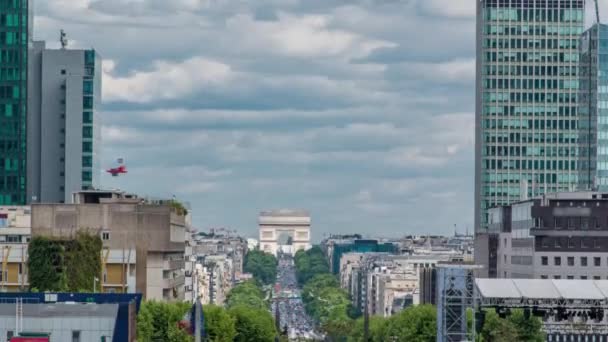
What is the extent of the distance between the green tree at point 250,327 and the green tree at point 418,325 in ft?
43.7

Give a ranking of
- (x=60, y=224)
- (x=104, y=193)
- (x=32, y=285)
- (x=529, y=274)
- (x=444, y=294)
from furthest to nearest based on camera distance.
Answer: (x=529, y=274) → (x=104, y=193) → (x=60, y=224) → (x=32, y=285) → (x=444, y=294)

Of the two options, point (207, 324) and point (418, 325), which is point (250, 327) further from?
point (207, 324)

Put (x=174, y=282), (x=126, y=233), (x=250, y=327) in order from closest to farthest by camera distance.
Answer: (x=126, y=233)
(x=174, y=282)
(x=250, y=327)

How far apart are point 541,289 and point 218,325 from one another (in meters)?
46.6

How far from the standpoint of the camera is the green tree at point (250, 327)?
184000 mm

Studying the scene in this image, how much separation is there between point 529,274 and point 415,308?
1467 cm

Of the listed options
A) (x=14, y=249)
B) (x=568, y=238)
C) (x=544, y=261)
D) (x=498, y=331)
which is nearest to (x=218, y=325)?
(x=14, y=249)

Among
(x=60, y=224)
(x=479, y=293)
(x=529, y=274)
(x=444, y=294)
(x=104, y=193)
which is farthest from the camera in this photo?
(x=529, y=274)

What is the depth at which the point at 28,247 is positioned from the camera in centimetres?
15638

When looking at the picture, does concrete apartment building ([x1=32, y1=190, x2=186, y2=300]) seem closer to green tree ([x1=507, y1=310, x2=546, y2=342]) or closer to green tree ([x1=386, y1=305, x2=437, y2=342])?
green tree ([x1=386, y1=305, x2=437, y2=342])

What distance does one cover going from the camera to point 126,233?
6368 inches

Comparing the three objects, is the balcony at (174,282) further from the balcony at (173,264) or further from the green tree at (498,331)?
the green tree at (498,331)

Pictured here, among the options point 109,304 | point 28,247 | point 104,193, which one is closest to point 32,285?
point 28,247

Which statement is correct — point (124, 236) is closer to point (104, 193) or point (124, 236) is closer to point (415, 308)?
point (104, 193)
